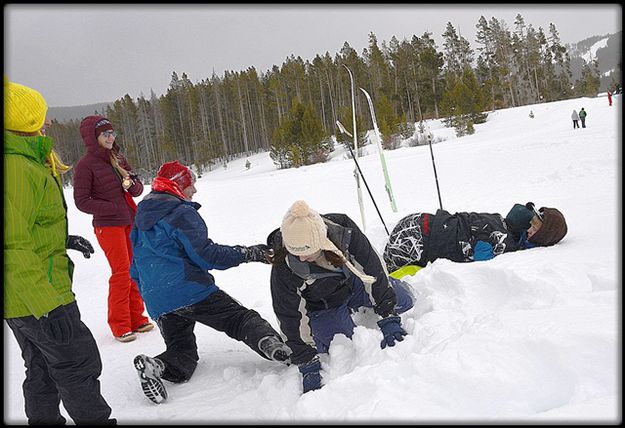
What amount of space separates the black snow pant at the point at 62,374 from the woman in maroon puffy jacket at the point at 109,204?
3.96ft

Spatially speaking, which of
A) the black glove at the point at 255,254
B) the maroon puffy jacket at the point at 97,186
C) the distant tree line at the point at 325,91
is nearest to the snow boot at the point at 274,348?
the black glove at the point at 255,254

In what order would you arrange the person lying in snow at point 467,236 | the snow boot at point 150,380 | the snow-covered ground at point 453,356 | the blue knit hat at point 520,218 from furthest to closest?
the blue knit hat at point 520,218 → the person lying in snow at point 467,236 → the snow boot at point 150,380 → the snow-covered ground at point 453,356

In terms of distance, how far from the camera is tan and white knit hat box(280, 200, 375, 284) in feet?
7.36

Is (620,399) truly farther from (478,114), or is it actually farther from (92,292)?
(478,114)

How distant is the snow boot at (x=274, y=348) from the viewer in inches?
102

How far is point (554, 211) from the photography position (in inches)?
141

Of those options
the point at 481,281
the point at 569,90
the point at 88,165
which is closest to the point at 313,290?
the point at 481,281

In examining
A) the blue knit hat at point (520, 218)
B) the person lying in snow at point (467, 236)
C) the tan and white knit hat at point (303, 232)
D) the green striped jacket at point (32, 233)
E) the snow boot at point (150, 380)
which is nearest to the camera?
the green striped jacket at point (32, 233)

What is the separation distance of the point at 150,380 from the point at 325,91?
140ft

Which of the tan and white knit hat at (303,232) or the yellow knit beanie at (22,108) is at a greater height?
the yellow knit beanie at (22,108)

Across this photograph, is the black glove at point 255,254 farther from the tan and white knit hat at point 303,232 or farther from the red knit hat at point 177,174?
the red knit hat at point 177,174

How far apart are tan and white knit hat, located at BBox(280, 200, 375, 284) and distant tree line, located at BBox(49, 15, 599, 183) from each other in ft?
115

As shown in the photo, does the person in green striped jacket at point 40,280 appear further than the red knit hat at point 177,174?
No

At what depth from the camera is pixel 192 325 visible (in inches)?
111
